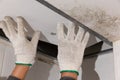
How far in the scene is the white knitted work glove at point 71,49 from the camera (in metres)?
0.94

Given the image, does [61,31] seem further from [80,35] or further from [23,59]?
[23,59]

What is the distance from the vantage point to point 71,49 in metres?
0.95

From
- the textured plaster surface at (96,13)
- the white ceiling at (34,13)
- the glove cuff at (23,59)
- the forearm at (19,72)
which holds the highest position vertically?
the white ceiling at (34,13)

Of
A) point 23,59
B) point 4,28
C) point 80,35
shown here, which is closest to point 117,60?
point 80,35

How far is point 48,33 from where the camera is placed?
1140mm

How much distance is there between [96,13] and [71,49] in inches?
7.8

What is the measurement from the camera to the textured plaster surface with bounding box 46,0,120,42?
2.61ft

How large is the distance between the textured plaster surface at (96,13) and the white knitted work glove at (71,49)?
76 millimetres

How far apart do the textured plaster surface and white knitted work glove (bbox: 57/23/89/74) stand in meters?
0.08

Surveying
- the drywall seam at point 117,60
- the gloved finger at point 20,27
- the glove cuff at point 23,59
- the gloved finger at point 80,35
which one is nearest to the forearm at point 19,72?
the glove cuff at point 23,59

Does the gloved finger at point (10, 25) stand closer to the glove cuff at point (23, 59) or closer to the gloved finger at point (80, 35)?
the glove cuff at point (23, 59)

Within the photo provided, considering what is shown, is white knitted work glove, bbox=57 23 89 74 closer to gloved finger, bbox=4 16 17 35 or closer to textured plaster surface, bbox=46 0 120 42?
textured plaster surface, bbox=46 0 120 42

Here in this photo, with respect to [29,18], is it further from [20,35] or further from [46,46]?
[46,46]

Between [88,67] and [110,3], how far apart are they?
60 centimetres
